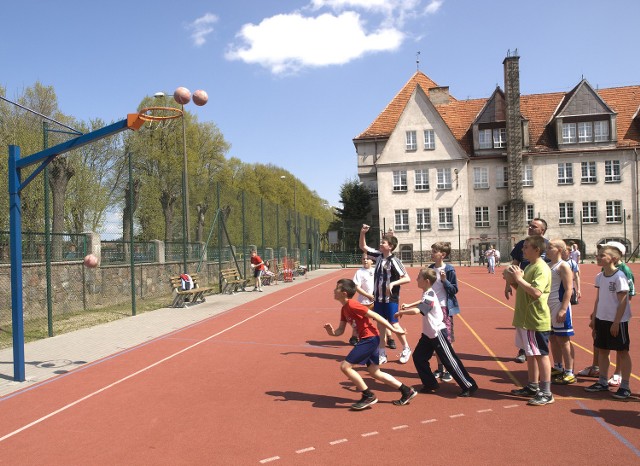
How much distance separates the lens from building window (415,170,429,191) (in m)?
48.2

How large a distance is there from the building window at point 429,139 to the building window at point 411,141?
0.91 metres

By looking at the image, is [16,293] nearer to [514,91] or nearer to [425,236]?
[425,236]

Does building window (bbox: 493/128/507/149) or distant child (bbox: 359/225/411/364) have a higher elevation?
building window (bbox: 493/128/507/149)

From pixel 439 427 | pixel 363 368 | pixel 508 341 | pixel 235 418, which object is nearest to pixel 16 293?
pixel 235 418

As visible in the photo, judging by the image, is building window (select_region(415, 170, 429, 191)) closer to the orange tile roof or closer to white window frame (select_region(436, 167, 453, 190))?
white window frame (select_region(436, 167, 453, 190))

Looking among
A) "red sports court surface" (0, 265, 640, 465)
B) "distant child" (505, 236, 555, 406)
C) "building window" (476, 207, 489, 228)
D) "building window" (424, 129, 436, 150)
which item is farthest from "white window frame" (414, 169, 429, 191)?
"distant child" (505, 236, 555, 406)

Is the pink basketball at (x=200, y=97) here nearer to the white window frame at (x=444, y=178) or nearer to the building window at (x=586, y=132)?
the white window frame at (x=444, y=178)

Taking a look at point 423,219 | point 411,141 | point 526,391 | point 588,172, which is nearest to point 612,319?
point 526,391

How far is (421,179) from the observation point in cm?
4828

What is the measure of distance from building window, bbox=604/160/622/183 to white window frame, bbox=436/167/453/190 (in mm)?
13377

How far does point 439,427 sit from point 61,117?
110 ft

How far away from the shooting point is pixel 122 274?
17453mm

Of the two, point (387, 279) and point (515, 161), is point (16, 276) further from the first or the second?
Answer: point (515, 161)

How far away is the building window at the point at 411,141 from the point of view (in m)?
48.1
